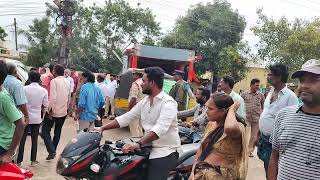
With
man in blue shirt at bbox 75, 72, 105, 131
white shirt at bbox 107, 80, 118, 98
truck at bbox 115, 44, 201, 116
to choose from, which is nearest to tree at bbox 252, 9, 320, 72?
truck at bbox 115, 44, 201, 116

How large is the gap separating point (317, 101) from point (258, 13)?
26.4m

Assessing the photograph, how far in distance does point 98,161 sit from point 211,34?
97.1 feet

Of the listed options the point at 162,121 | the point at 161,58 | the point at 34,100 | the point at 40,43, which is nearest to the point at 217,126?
the point at 162,121

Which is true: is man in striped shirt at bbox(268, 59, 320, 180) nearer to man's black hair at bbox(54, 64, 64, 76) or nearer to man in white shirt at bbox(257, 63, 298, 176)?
man in white shirt at bbox(257, 63, 298, 176)

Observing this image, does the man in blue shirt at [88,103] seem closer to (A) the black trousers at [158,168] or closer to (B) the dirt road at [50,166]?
(B) the dirt road at [50,166]

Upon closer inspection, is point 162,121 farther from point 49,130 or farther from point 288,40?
point 288,40

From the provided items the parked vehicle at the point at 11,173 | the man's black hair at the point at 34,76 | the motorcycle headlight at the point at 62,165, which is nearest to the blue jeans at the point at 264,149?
the motorcycle headlight at the point at 62,165

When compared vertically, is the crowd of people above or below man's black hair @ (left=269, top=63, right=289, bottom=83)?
below

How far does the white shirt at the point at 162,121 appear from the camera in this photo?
14.0ft

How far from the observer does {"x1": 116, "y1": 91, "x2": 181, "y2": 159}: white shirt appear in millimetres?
4273

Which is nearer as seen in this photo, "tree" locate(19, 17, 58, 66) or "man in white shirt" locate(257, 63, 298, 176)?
"man in white shirt" locate(257, 63, 298, 176)

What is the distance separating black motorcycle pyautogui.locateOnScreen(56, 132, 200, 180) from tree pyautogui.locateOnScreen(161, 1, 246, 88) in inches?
1068

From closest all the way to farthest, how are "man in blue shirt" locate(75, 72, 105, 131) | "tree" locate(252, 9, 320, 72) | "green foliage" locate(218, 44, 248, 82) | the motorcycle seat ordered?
the motorcycle seat, "man in blue shirt" locate(75, 72, 105, 131), "tree" locate(252, 9, 320, 72), "green foliage" locate(218, 44, 248, 82)

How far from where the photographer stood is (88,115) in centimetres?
820
